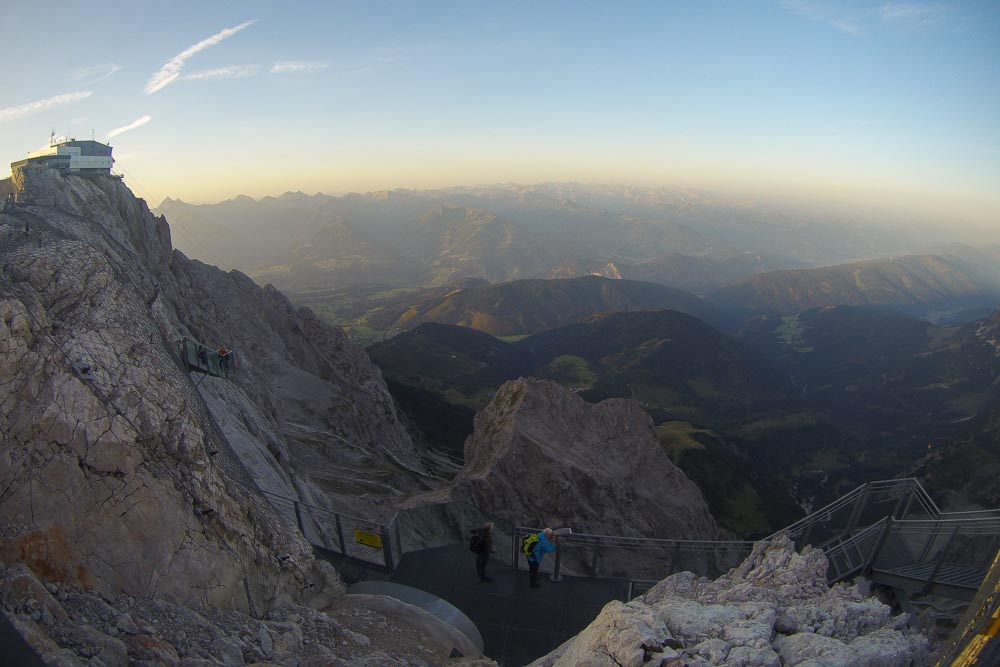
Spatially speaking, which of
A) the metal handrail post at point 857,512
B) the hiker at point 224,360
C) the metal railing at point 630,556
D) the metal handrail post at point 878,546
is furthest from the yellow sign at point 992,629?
the hiker at point 224,360

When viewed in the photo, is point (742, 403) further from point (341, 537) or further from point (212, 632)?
point (212, 632)

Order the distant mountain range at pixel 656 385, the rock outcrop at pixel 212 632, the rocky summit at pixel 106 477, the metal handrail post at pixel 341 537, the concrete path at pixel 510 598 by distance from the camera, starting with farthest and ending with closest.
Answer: the distant mountain range at pixel 656 385, the metal handrail post at pixel 341 537, the concrete path at pixel 510 598, the rocky summit at pixel 106 477, the rock outcrop at pixel 212 632

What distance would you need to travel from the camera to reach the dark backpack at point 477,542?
45.8 ft

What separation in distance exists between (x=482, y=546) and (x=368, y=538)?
290cm

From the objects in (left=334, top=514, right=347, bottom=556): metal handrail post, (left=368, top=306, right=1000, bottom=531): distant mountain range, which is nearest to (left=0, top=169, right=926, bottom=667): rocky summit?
(left=334, top=514, right=347, bottom=556): metal handrail post

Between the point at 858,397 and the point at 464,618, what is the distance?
21494cm

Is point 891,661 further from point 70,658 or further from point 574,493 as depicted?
point 574,493

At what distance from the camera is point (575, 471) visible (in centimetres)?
3534

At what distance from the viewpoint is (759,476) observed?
8819 cm

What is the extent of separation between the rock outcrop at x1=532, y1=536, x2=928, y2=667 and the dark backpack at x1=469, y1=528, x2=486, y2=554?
425 cm

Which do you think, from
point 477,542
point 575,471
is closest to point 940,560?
point 477,542

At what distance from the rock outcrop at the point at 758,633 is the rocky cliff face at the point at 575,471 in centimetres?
1456

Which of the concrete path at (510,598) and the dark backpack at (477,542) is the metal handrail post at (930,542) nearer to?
the concrete path at (510,598)

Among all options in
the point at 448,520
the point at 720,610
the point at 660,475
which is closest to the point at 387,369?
the point at 660,475
